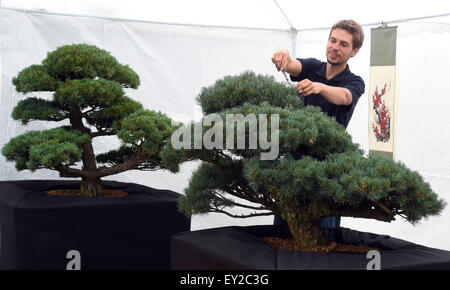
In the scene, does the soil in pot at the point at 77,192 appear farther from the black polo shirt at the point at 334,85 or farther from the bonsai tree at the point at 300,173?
the black polo shirt at the point at 334,85

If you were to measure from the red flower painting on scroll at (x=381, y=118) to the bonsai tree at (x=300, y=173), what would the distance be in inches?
67.0

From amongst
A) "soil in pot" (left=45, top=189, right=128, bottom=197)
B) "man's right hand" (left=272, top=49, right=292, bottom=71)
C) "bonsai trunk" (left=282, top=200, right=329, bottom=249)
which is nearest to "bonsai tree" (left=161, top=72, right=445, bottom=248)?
"bonsai trunk" (left=282, top=200, right=329, bottom=249)

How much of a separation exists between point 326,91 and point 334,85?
0.33m

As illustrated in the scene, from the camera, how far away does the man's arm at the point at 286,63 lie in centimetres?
164

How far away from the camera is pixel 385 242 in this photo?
1.44 meters

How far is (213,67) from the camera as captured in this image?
359 cm

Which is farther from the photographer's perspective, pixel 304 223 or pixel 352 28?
pixel 352 28

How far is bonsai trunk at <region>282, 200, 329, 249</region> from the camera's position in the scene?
136cm

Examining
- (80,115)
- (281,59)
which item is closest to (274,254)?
(281,59)

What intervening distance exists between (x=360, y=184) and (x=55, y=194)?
5.05 ft

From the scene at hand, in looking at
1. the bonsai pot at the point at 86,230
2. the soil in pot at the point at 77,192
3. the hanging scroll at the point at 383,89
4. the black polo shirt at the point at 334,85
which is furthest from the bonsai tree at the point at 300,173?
the hanging scroll at the point at 383,89

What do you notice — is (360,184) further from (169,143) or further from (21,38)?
(21,38)

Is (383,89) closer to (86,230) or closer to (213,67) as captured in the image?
(213,67)

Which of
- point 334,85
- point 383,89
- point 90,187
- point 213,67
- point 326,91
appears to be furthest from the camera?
point 213,67
